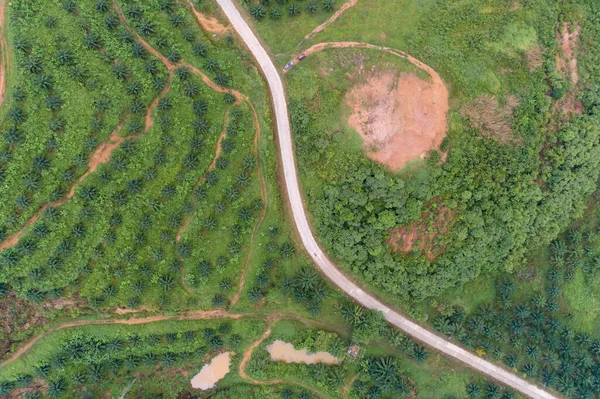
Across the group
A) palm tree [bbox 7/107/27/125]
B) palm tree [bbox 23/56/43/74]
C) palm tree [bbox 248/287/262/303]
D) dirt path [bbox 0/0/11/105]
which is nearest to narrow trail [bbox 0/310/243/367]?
palm tree [bbox 248/287/262/303]

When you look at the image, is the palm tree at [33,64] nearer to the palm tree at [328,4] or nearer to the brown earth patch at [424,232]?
the palm tree at [328,4]

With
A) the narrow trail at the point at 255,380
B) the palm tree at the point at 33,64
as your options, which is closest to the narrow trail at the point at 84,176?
the palm tree at the point at 33,64

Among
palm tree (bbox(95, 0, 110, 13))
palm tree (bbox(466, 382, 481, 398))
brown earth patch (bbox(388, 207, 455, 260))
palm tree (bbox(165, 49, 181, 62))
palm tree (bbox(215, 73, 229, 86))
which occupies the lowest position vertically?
palm tree (bbox(466, 382, 481, 398))

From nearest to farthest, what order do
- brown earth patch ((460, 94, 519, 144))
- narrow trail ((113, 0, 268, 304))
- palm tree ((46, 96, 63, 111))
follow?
palm tree ((46, 96, 63, 111))
brown earth patch ((460, 94, 519, 144))
narrow trail ((113, 0, 268, 304))

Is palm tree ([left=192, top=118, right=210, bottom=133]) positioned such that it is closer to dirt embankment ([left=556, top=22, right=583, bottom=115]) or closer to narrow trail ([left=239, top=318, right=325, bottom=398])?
narrow trail ([left=239, top=318, right=325, bottom=398])

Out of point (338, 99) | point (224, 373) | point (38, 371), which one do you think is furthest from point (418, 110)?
point (38, 371)

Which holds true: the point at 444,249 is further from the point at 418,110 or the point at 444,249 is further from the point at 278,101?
the point at 278,101
